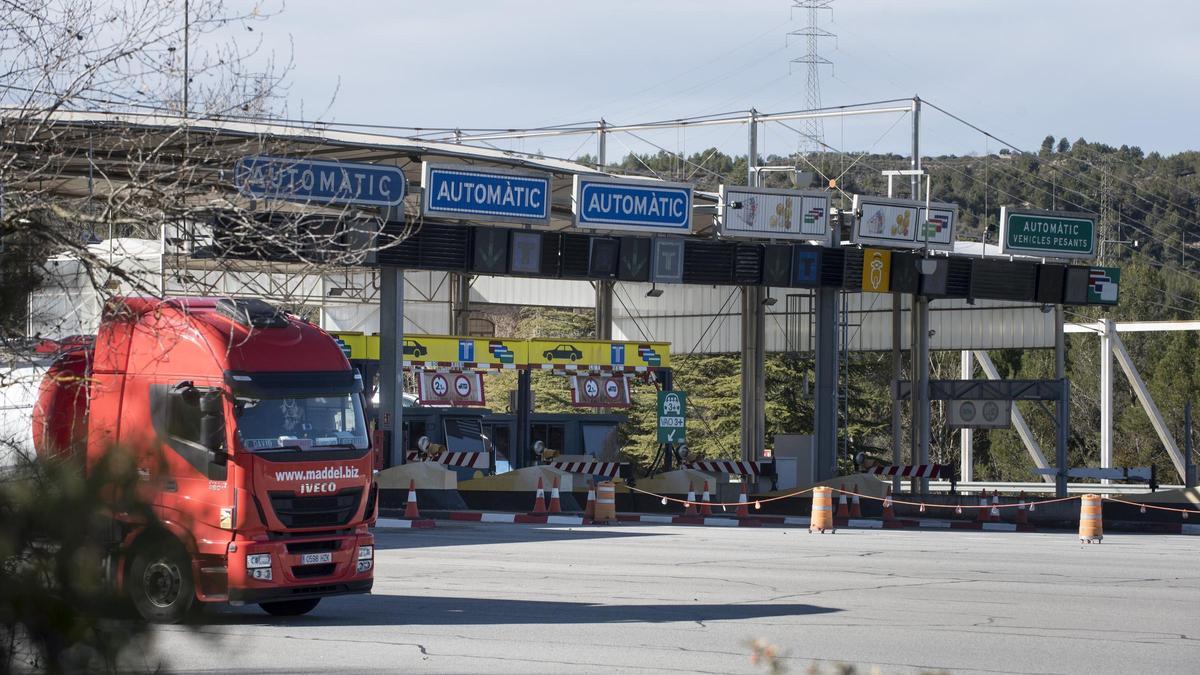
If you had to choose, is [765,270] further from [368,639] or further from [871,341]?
[368,639]

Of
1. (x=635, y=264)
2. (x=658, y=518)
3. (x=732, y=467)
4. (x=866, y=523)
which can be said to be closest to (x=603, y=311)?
(x=732, y=467)

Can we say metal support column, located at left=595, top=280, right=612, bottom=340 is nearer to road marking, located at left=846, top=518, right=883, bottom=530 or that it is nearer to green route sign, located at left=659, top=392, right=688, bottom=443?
green route sign, located at left=659, top=392, right=688, bottom=443

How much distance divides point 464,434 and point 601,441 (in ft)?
17.6

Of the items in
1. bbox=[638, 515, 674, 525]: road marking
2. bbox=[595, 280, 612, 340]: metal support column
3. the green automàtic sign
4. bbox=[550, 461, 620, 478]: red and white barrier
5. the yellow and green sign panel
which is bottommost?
bbox=[638, 515, 674, 525]: road marking

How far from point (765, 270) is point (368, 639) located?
1031 inches

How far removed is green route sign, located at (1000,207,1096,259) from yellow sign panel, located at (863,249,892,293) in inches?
140

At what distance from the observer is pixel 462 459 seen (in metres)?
37.9

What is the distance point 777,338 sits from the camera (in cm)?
5519

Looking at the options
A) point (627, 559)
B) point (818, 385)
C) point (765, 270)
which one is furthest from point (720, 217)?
point (627, 559)

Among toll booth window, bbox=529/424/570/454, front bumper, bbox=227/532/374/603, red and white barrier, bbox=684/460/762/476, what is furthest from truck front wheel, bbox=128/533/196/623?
toll booth window, bbox=529/424/570/454

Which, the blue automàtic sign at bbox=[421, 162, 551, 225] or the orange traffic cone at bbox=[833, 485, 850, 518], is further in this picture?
the blue automàtic sign at bbox=[421, 162, 551, 225]

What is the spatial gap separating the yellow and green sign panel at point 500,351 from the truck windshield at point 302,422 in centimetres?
2850

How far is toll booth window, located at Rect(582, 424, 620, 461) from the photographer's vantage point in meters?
46.5

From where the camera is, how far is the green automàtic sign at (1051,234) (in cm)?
3956
